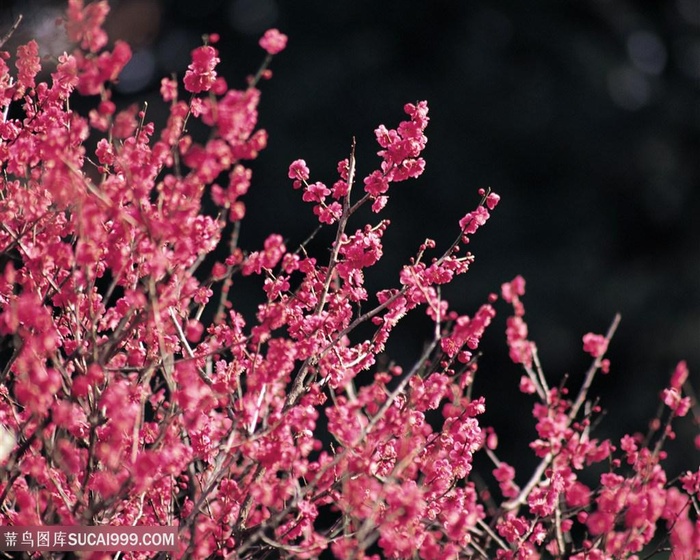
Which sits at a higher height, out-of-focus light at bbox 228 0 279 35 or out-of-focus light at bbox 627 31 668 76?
out-of-focus light at bbox 627 31 668 76

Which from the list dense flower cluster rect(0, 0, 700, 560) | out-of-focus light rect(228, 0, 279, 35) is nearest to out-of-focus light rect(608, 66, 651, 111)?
out-of-focus light rect(228, 0, 279, 35)

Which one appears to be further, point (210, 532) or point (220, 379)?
point (220, 379)

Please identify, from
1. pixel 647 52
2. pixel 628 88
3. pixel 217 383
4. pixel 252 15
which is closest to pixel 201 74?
pixel 217 383

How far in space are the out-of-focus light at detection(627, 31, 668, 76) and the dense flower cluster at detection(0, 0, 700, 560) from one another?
8544mm

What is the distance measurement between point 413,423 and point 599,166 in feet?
27.3

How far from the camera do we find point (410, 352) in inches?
387

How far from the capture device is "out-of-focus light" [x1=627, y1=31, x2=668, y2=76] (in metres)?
11.1

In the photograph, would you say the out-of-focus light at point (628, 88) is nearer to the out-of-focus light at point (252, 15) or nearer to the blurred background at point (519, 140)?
the blurred background at point (519, 140)

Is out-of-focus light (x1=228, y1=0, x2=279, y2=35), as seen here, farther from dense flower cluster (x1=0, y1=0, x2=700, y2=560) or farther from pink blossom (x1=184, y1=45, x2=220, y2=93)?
pink blossom (x1=184, y1=45, x2=220, y2=93)

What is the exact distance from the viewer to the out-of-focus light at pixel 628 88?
10820 mm

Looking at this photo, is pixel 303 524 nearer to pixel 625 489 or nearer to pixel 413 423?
pixel 413 423

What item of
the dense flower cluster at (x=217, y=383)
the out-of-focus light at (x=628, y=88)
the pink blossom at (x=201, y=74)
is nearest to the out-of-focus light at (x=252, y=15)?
the out-of-focus light at (x=628, y=88)

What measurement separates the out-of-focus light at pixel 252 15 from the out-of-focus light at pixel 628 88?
189 inches

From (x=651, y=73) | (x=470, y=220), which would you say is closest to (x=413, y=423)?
(x=470, y=220)
